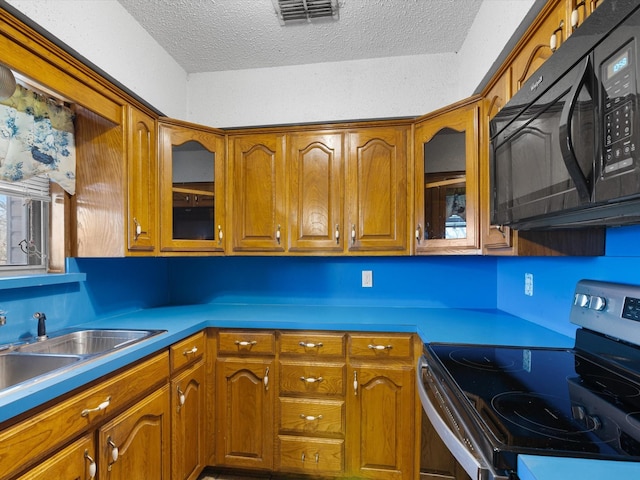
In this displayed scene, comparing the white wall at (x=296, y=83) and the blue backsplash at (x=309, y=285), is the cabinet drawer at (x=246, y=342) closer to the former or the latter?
the blue backsplash at (x=309, y=285)

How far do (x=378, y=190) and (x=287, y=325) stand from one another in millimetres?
937

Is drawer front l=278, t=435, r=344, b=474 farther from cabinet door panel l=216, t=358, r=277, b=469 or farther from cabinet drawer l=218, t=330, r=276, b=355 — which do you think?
cabinet drawer l=218, t=330, r=276, b=355

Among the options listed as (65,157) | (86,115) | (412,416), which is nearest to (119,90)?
(86,115)

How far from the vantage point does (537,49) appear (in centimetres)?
→ 118

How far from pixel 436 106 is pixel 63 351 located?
2304 mm

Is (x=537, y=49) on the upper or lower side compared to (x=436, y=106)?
lower

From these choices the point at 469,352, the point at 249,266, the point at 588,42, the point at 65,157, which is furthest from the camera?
the point at 249,266

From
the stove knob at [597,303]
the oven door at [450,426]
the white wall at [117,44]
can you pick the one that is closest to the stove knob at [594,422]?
the oven door at [450,426]

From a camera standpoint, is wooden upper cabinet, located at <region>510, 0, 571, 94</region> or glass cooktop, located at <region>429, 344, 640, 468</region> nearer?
glass cooktop, located at <region>429, 344, 640, 468</region>

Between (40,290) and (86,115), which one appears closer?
(40,290)

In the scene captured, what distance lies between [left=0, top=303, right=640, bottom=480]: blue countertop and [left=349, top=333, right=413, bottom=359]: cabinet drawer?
0.14 ft

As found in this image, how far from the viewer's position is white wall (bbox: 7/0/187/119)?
1.26 metres

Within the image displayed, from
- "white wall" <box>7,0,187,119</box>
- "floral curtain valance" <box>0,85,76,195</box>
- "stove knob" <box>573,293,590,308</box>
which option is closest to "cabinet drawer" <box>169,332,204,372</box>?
"floral curtain valance" <box>0,85,76,195</box>

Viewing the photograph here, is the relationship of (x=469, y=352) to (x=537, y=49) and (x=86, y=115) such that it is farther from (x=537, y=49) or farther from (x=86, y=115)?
(x=86, y=115)
